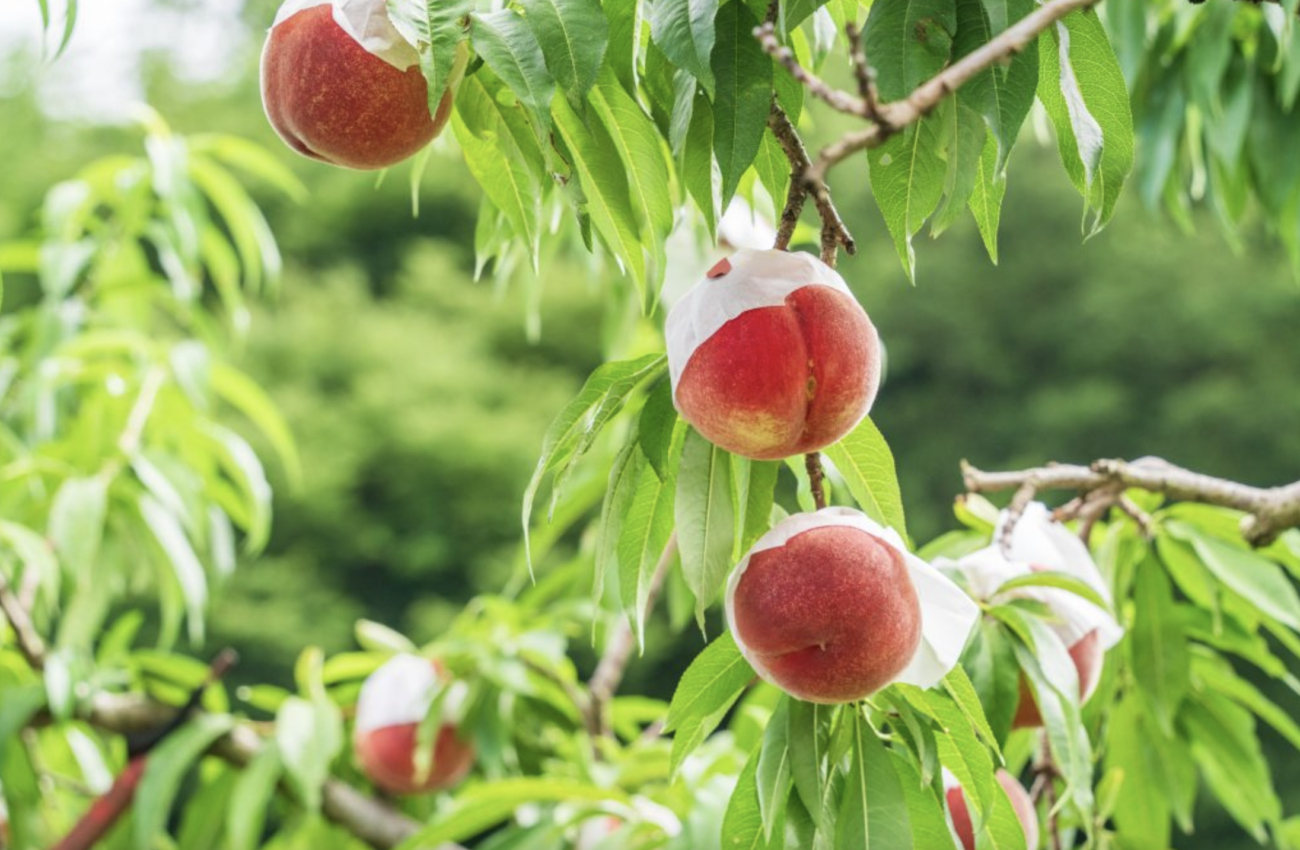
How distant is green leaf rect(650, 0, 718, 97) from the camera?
0.39 meters

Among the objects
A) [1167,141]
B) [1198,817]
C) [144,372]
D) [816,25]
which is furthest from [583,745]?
[1198,817]

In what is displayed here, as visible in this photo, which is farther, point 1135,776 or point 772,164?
point 1135,776

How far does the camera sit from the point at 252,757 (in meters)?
1.08

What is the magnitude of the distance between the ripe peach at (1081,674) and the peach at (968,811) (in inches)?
1.3

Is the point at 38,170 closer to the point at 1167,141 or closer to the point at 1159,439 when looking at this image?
the point at 1159,439

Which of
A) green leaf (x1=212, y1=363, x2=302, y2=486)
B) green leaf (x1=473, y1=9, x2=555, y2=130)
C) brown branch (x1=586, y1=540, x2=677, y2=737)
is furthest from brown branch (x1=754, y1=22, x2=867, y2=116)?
green leaf (x1=212, y1=363, x2=302, y2=486)

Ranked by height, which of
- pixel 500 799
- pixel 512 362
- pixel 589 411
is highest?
pixel 589 411

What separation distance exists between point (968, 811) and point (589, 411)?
0.20 m

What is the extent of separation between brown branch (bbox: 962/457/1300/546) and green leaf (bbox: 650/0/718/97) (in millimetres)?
321

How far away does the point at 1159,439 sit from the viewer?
16.5 ft

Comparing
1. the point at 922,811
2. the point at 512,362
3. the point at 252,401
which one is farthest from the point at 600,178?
the point at 512,362

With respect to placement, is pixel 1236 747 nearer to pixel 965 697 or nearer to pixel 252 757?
pixel 965 697

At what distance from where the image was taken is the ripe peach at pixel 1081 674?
625 millimetres

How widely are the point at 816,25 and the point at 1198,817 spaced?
4.42 metres
